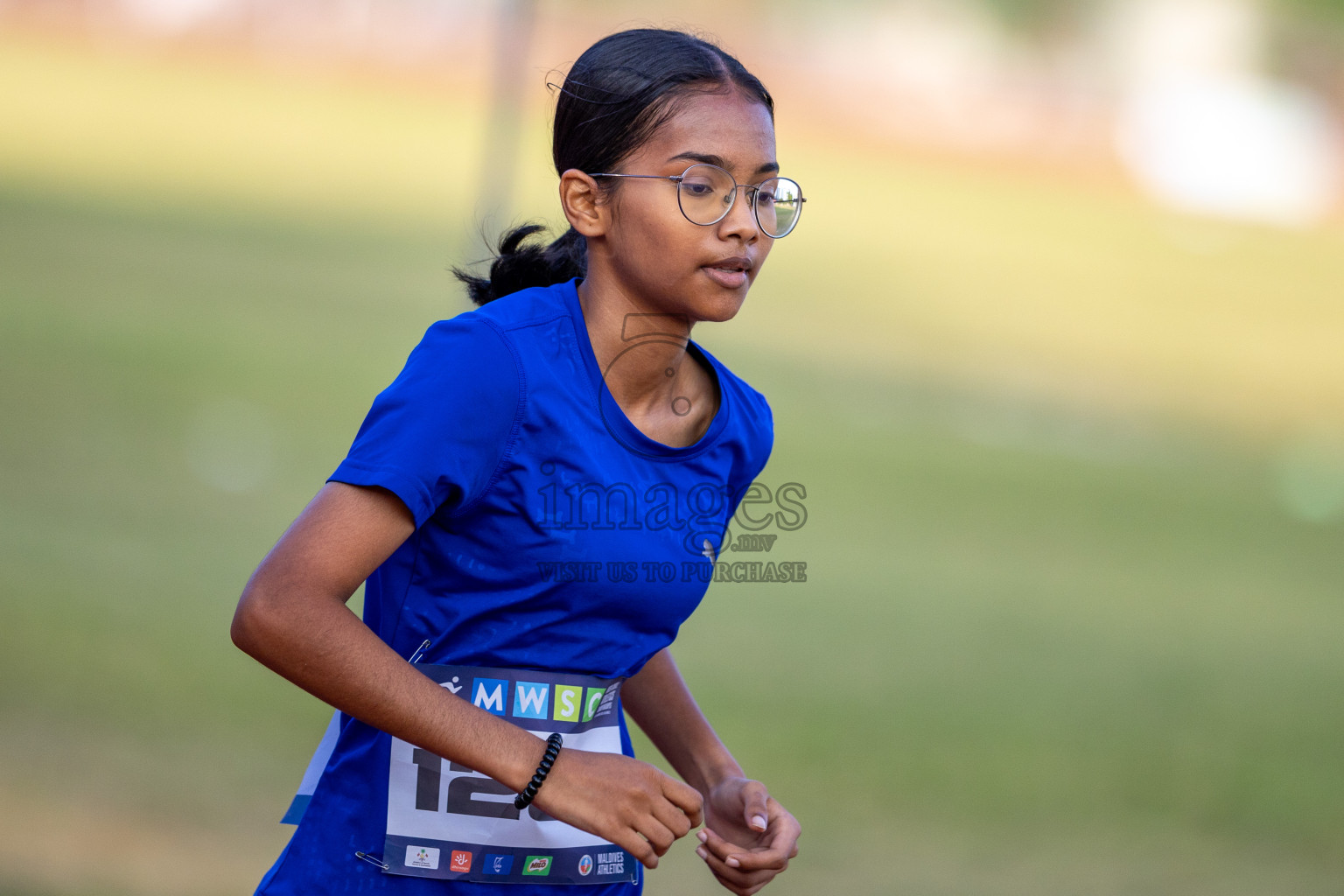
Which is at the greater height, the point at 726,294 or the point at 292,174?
the point at 292,174

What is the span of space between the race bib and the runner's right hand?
4.1 inches

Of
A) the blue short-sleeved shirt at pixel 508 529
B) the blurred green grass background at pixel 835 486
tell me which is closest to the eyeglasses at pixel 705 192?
the blue short-sleeved shirt at pixel 508 529

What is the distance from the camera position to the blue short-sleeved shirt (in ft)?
4.59

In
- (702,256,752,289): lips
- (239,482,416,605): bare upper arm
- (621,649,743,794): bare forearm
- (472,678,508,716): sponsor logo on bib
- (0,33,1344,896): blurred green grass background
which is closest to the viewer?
(239,482,416,605): bare upper arm

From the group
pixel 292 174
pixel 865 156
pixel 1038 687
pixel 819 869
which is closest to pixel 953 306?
pixel 865 156

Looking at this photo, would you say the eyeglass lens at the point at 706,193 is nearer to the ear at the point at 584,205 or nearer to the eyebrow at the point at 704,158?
the eyebrow at the point at 704,158

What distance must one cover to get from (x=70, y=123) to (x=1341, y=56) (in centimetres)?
1500

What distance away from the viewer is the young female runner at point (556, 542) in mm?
1359

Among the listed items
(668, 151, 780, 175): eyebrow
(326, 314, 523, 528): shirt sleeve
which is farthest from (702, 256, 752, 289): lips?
(326, 314, 523, 528): shirt sleeve

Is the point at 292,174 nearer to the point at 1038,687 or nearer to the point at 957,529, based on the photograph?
the point at 957,529

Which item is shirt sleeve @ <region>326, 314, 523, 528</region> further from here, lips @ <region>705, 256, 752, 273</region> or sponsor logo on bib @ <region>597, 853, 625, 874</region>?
sponsor logo on bib @ <region>597, 853, 625, 874</region>

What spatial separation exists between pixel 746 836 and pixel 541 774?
0.43 m

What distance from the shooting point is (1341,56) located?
16.3 meters

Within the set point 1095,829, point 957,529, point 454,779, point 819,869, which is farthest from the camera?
point 957,529
